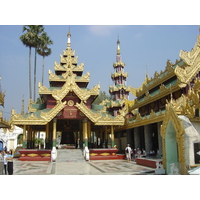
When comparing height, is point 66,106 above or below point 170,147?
above

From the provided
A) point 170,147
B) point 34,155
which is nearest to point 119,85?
point 34,155

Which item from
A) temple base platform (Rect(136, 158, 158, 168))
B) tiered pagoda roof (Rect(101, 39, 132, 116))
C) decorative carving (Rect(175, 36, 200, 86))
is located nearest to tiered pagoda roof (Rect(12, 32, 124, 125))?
temple base platform (Rect(136, 158, 158, 168))

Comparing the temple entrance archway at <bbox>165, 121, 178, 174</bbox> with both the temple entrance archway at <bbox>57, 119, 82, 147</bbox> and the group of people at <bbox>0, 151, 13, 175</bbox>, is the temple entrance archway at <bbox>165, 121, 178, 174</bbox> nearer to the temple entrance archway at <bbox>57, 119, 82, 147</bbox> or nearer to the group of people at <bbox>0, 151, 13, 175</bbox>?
the group of people at <bbox>0, 151, 13, 175</bbox>

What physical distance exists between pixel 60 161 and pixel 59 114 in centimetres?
426

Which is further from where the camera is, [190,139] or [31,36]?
[31,36]

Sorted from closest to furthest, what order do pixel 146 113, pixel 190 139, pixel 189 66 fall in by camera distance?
pixel 190 139, pixel 189 66, pixel 146 113

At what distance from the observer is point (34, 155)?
19359mm

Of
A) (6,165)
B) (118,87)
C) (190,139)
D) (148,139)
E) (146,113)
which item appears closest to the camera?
(190,139)

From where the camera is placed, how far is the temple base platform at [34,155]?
62.5ft

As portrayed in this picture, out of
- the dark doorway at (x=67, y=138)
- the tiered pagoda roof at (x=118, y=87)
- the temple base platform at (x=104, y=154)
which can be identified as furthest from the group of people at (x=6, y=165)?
the tiered pagoda roof at (x=118, y=87)

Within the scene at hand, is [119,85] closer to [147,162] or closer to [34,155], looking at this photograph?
[34,155]

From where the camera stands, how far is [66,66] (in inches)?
1023

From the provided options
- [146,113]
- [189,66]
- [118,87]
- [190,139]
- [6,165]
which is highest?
[118,87]

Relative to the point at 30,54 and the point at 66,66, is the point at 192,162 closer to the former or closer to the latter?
the point at 66,66
